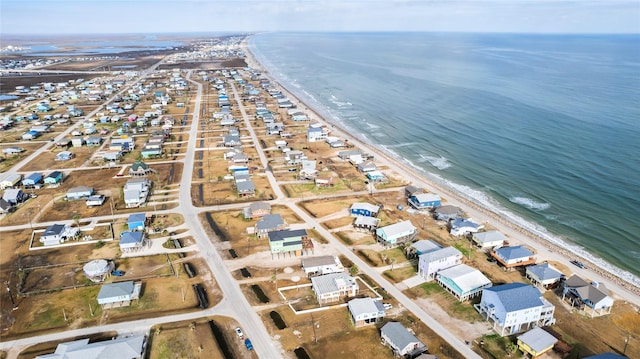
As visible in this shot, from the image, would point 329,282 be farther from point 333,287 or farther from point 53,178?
point 53,178

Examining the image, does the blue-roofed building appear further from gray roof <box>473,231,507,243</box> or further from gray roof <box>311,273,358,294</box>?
gray roof <box>311,273,358,294</box>

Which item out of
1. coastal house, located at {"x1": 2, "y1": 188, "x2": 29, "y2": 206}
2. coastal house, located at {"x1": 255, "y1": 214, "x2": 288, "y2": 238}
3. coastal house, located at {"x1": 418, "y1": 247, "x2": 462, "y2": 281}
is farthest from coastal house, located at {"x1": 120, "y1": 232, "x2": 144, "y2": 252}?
coastal house, located at {"x1": 418, "y1": 247, "x2": 462, "y2": 281}

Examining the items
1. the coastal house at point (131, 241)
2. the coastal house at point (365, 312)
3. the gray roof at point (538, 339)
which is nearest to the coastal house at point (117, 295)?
the coastal house at point (131, 241)

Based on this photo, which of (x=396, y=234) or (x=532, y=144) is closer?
(x=396, y=234)

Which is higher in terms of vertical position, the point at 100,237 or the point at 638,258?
the point at 100,237

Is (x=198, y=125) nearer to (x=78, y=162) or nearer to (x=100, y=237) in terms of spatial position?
(x=78, y=162)

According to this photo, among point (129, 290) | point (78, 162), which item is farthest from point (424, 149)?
point (78, 162)

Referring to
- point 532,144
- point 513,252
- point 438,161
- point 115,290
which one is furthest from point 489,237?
point 532,144
